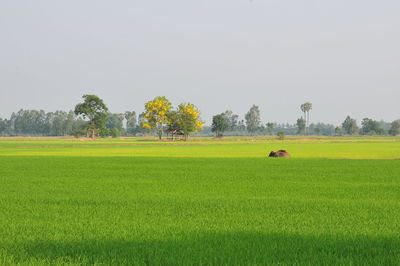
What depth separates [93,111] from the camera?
470 ft

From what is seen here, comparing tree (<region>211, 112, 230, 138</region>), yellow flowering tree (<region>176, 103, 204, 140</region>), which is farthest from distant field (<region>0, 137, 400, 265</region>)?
tree (<region>211, 112, 230, 138</region>)

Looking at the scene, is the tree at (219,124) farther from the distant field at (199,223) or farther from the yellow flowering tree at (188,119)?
the distant field at (199,223)

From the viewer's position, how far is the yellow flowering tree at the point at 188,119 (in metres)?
132

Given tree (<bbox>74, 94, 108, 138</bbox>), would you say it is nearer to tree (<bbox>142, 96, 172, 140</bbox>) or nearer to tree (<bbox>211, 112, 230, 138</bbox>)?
tree (<bbox>142, 96, 172, 140</bbox>)

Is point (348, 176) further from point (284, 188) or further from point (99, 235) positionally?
point (99, 235)

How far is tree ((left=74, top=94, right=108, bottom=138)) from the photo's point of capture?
142 m

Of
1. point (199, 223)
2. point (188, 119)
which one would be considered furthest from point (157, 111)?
point (199, 223)

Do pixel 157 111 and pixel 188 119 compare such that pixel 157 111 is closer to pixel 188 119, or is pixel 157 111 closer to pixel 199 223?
pixel 188 119

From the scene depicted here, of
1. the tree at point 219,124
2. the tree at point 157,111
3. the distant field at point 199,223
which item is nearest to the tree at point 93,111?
the tree at point 157,111

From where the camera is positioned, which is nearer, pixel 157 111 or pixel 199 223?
pixel 199 223

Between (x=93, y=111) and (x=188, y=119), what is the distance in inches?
1326

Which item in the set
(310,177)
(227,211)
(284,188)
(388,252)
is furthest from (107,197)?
(310,177)

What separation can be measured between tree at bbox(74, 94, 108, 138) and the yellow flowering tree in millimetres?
27255

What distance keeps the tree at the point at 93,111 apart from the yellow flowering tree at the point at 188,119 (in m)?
27.3
